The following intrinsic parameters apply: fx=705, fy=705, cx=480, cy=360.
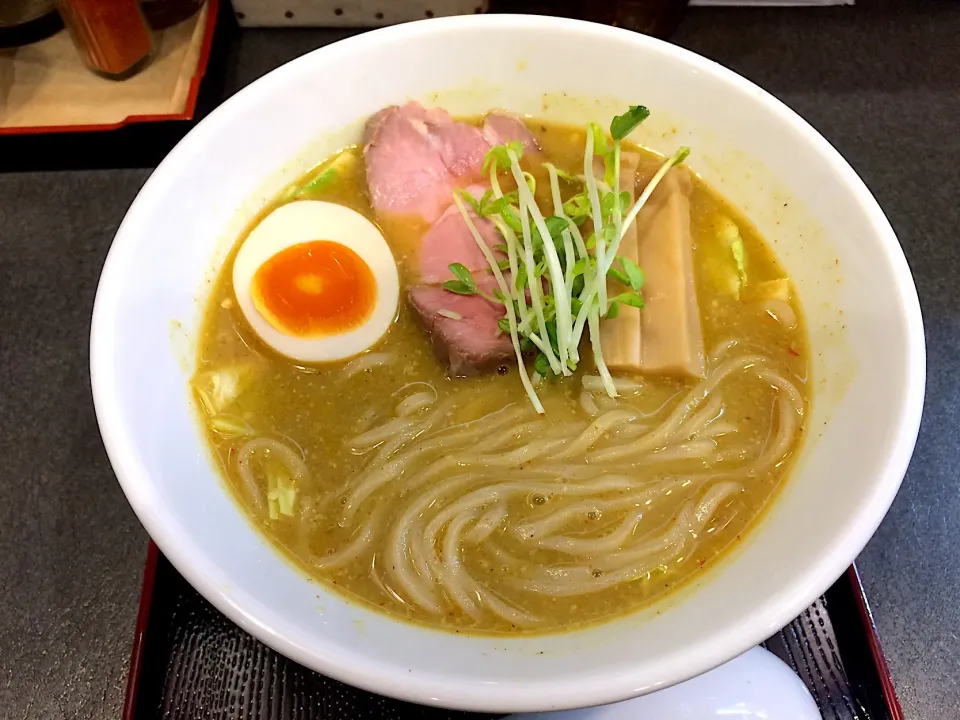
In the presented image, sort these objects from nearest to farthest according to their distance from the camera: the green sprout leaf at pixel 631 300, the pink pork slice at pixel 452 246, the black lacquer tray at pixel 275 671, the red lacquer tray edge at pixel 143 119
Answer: the black lacquer tray at pixel 275 671 → the green sprout leaf at pixel 631 300 → the pink pork slice at pixel 452 246 → the red lacquer tray edge at pixel 143 119

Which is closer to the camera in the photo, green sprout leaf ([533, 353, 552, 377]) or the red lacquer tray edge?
green sprout leaf ([533, 353, 552, 377])

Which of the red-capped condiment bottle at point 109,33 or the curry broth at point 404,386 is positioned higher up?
the red-capped condiment bottle at point 109,33

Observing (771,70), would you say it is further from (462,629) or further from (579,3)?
(462,629)

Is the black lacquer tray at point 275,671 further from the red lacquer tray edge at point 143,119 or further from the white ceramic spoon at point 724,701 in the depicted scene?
the red lacquer tray edge at point 143,119

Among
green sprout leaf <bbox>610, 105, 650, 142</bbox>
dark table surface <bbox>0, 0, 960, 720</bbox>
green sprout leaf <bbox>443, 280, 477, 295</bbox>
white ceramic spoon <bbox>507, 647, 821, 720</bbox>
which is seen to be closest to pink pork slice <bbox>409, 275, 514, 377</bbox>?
green sprout leaf <bbox>443, 280, 477, 295</bbox>

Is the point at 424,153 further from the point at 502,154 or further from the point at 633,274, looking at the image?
the point at 633,274

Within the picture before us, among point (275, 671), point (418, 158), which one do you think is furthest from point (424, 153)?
point (275, 671)

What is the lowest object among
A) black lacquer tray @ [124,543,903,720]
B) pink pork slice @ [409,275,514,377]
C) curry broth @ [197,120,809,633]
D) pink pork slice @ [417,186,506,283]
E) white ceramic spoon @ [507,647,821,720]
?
black lacquer tray @ [124,543,903,720]

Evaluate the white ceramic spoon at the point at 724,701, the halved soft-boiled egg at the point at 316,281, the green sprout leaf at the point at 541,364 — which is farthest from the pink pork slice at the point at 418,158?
the white ceramic spoon at the point at 724,701

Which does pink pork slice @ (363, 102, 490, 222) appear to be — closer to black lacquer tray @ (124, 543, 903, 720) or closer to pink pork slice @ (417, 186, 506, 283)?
pink pork slice @ (417, 186, 506, 283)
